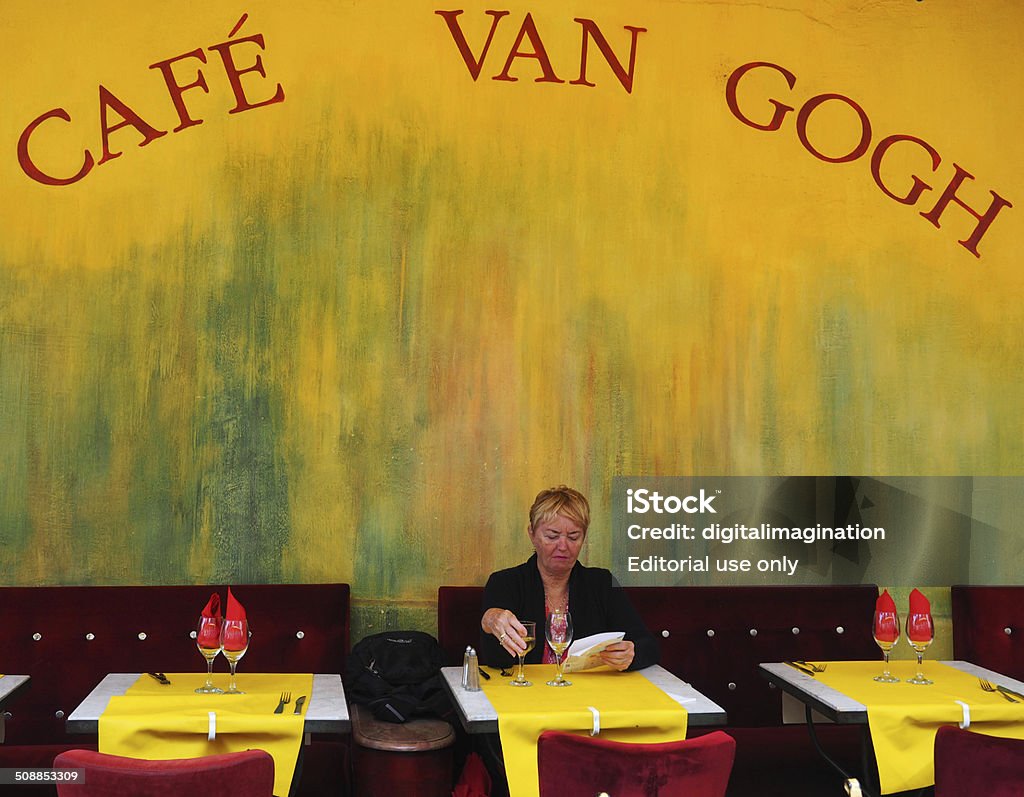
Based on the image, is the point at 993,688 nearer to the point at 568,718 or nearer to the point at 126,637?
the point at 568,718

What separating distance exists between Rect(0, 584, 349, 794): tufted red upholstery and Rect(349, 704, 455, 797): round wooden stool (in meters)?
0.39

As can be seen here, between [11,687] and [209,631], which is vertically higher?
[209,631]

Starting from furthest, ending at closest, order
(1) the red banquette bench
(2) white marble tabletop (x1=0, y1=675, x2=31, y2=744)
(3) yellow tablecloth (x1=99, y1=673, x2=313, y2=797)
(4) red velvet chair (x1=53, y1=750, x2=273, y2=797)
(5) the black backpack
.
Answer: (1) the red banquette bench → (5) the black backpack → (2) white marble tabletop (x1=0, y1=675, x2=31, y2=744) → (3) yellow tablecloth (x1=99, y1=673, x2=313, y2=797) → (4) red velvet chair (x1=53, y1=750, x2=273, y2=797)

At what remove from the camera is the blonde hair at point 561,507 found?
3.49 meters

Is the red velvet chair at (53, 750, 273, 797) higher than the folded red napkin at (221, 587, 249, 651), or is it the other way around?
the folded red napkin at (221, 587, 249, 651)

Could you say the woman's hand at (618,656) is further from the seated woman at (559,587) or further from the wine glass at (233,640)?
the wine glass at (233,640)

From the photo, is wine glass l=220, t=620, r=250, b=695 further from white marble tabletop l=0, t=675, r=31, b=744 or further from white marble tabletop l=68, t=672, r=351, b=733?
white marble tabletop l=0, t=675, r=31, b=744

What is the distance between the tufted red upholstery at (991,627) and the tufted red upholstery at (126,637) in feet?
7.48

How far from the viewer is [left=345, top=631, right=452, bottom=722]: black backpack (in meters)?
3.33

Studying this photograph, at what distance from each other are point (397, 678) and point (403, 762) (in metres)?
0.34

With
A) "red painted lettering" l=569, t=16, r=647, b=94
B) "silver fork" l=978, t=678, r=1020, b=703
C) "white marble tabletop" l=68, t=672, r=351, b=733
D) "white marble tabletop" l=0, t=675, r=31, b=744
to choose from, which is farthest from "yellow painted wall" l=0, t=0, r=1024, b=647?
"silver fork" l=978, t=678, r=1020, b=703

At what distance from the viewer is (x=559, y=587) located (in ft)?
11.8

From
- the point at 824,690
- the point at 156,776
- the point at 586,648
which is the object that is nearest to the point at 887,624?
the point at 824,690

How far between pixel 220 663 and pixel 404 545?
0.76 m
